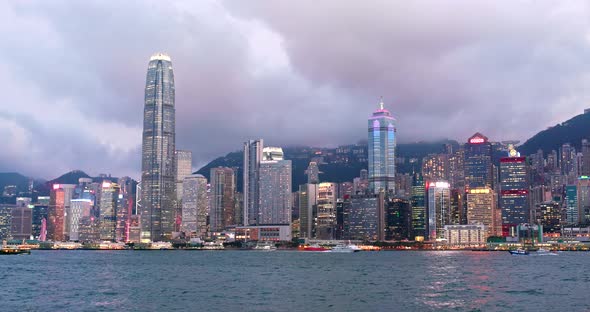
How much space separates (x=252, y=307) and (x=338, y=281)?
40235 millimetres

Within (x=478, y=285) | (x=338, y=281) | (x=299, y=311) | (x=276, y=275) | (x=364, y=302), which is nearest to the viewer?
(x=299, y=311)

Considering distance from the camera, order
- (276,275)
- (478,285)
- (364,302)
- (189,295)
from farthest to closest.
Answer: (276,275) < (478,285) < (189,295) < (364,302)

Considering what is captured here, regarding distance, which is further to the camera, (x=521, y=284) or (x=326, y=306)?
(x=521, y=284)

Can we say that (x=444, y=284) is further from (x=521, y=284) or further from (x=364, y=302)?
(x=364, y=302)

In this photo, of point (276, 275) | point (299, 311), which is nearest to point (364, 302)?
point (299, 311)

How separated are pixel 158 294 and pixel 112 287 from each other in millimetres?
14741

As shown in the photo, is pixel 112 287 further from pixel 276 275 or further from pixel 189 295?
pixel 276 275

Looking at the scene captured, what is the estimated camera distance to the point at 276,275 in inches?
5251

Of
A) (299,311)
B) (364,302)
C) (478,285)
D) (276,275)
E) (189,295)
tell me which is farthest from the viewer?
(276,275)

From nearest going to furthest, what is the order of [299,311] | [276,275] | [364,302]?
[299,311], [364,302], [276,275]

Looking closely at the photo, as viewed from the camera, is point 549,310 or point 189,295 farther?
point 189,295

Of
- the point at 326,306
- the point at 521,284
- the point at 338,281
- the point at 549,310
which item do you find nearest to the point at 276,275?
the point at 338,281

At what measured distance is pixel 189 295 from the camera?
93.8 metres

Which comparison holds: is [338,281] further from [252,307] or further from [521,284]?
[252,307]
